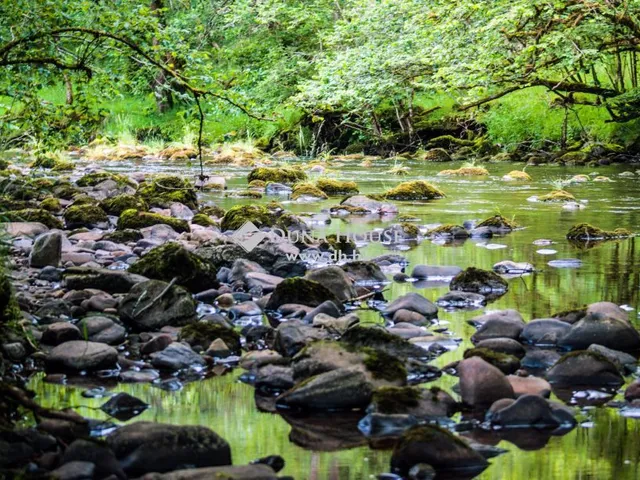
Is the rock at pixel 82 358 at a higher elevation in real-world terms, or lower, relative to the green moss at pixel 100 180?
higher

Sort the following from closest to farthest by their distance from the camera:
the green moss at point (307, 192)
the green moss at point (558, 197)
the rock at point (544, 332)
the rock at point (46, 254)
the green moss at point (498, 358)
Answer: the green moss at point (498, 358), the rock at point (544, 332), the rock at point (46, 254), the green moss at point (558, 197), the green moss at point (307, 192)

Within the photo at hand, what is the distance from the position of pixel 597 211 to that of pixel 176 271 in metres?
6.69

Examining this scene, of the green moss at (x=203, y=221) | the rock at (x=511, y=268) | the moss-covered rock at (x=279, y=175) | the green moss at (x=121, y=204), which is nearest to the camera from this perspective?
the rock at (x=511, y=268)

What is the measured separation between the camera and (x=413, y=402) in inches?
142

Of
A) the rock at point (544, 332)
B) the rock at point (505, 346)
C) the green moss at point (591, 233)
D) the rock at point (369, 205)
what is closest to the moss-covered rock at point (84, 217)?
the rock at point (369, 205)

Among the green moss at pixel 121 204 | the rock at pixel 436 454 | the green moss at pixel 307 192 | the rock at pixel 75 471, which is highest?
the rock at pixel 75 471

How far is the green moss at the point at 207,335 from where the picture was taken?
4.59 meters

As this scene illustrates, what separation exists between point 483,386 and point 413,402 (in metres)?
0.33

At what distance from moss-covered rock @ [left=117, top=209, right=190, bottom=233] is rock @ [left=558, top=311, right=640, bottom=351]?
16.5 ft

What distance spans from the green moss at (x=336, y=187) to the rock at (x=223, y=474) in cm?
1083

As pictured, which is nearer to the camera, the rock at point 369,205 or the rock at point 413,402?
the rock at point 413,402

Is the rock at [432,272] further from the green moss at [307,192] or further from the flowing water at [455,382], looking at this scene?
the green moss at [307,192]

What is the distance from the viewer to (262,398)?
3.90 metres

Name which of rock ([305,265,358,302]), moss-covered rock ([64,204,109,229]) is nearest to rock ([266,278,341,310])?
rock ([305,265,358,302])
